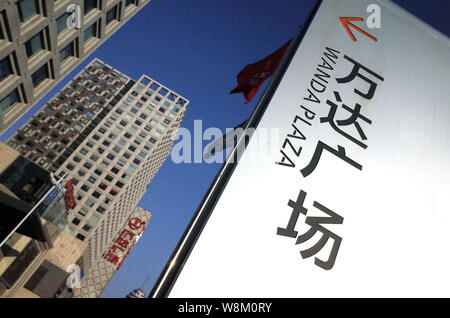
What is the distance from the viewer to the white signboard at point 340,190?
2.60 m

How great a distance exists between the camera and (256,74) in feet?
20.7

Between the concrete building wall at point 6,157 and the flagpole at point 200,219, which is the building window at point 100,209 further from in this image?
the flagpole at point 200,219

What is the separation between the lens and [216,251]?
8.25 feet

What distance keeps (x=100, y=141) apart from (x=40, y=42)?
62.3 m

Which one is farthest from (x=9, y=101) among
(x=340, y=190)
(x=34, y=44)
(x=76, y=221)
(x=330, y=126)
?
(x=76, y=221)

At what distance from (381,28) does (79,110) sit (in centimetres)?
10328

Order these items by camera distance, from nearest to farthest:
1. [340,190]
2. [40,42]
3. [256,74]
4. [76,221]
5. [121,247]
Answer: [340,190] < [256,74] < [40,42] < [76,221] < [121,247]

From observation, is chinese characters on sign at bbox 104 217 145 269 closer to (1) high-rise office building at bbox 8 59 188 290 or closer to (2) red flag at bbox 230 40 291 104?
(1) high-rise office building at bbox 8 59 188 290

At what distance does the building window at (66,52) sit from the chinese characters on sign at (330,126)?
64.6ft

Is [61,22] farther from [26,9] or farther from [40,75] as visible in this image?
[40,75]

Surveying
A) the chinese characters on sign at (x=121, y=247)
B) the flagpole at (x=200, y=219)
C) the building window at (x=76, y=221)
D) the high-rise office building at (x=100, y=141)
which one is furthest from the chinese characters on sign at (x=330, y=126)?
the chinese characters on sign at (x=121, y=247)

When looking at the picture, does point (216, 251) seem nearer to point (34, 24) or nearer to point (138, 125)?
point (34, 24)

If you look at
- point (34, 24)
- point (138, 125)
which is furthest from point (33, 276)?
point (138, 125)

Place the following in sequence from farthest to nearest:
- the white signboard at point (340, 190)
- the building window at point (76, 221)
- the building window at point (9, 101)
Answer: the building window at point (76, 221), the building window at point (9, 101), the white signboard at point (340, 190)
